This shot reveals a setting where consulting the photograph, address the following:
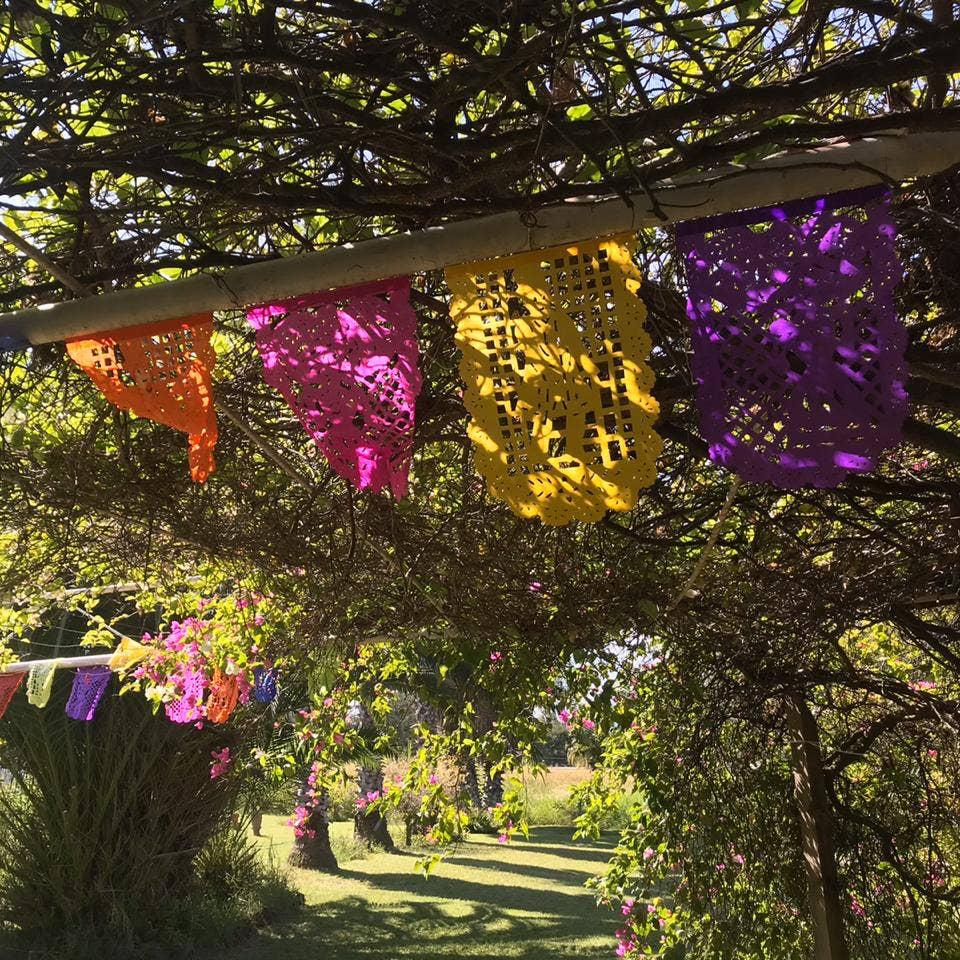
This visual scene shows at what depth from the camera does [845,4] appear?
1.02 meters

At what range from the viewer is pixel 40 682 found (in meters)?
4.29

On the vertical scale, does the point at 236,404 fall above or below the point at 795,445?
above

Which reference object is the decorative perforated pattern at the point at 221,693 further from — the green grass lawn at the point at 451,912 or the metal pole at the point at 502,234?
the green grass lawn at the point at 451,912

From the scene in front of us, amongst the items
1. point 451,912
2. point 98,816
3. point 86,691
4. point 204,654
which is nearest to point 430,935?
point 451,912

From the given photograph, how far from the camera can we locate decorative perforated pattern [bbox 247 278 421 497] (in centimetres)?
114

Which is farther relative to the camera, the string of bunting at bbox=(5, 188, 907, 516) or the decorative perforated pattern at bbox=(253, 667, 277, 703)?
the decorative perforated pattern at bbox=(253, 667, 277, 703)

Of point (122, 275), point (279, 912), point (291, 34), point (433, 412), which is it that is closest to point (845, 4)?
point (291, 34)

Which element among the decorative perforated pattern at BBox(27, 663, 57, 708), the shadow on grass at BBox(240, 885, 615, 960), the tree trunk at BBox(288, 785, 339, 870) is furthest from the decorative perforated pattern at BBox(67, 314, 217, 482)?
the tree trunk at BBox(288, 785, 339, 870)

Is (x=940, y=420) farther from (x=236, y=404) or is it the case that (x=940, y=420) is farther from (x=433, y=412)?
(x=236, y=404)

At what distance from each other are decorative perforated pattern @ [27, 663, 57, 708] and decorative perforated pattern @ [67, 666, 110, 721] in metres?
0.74

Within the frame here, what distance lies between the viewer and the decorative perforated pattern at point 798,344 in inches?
38.5

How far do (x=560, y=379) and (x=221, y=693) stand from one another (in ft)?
10.1

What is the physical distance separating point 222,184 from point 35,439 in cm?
134

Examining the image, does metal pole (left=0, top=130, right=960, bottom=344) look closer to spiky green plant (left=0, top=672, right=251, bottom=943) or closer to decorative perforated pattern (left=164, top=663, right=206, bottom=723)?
decorative perforated pattern (left=164, top=663, right=206, bottom=723)
